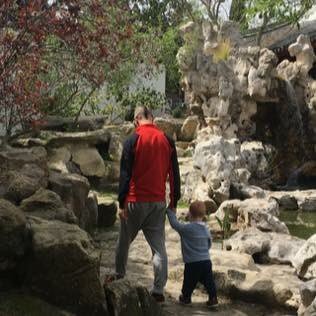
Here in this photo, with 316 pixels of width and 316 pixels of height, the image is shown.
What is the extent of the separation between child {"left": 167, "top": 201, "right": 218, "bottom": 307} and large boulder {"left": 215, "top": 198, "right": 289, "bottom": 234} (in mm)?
5092

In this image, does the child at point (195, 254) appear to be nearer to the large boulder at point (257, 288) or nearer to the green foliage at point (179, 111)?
the large boulder at point (257, 288)

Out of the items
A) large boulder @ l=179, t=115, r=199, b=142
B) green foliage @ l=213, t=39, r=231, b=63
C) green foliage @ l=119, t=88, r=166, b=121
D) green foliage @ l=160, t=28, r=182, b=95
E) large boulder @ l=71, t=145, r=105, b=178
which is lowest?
large boulder @ l=71, t=145, r=105, b=178

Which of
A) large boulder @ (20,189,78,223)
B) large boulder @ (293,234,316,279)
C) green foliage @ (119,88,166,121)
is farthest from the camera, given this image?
green foliage @ (119,88,166,121)

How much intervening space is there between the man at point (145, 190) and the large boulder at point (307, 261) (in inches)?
98.1

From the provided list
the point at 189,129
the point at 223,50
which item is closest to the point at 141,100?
the point at 189,129

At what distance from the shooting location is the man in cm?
472

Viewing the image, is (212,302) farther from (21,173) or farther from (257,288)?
(21,173)

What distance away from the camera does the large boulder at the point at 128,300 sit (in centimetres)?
385

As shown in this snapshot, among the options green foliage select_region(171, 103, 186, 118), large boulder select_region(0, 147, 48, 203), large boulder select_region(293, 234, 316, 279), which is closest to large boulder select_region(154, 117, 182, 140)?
green foliage select_region(171, 103, 186, 118)

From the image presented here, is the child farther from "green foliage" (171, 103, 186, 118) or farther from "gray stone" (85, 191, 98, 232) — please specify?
"green foliage" (171, 103, 186, 118)

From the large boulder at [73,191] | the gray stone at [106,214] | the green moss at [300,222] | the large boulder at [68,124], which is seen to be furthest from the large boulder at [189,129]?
the large boulder at [73,191]

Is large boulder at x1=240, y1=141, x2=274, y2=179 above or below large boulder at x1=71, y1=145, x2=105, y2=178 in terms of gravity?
above

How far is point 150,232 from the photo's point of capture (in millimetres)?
4848

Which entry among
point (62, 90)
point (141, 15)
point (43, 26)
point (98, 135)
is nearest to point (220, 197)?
point (98, 135)
